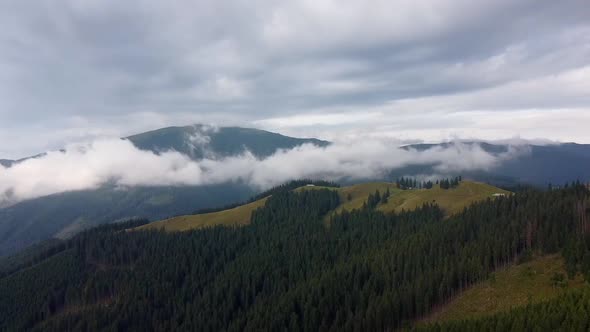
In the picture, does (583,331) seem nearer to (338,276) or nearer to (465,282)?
(465,282)

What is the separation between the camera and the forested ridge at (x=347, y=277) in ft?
362

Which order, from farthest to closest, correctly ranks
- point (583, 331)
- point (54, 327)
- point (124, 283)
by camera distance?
point (124, 283) < point (54, 327) < point (583, 331)

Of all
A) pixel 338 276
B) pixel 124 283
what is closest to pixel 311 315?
pixel 338 276

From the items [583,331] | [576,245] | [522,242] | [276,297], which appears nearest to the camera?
[583,331]

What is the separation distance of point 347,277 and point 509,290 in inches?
2058

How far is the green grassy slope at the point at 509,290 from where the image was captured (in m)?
90.6

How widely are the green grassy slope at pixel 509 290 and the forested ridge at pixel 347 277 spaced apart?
330cm

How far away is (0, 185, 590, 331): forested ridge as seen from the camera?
110250 millimetres

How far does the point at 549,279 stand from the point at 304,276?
8868cm

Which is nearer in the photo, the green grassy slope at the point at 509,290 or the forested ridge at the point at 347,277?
the green grassy slope at the point at 509,290

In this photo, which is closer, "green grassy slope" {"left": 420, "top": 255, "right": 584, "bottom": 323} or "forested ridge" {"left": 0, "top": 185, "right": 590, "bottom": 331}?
"green grassy slope" {"left": 420, "top": 255, "right": 584, "bottom": 323}

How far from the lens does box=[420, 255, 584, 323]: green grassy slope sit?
3565 inches

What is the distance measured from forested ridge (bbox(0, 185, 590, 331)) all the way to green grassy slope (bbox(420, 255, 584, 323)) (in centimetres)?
330

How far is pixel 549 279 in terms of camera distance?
9562 centimetres
